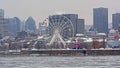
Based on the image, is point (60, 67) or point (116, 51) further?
point (116, 51)

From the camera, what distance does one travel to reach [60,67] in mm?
92312

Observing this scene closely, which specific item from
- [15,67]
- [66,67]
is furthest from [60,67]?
[15,67]

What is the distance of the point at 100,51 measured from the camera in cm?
19350

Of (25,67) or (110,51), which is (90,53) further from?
(25,67)

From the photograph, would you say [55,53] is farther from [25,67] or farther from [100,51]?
[25,67]

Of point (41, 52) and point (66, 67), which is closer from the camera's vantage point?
point (66, 67)

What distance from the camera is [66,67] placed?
92.2 metres

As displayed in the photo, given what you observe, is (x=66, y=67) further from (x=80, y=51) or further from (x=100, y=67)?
(x=80, y=51)

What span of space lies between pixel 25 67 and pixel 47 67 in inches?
131

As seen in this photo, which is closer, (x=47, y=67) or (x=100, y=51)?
(x=47, y=67)

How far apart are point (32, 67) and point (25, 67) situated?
3.34 feet

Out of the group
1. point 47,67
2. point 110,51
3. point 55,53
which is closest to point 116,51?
point 110,51

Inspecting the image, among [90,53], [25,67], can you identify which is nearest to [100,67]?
[25,67]

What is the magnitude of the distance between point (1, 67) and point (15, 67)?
2.25 m
